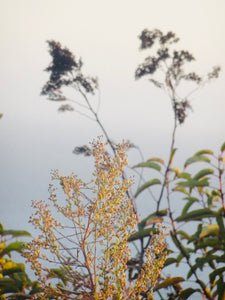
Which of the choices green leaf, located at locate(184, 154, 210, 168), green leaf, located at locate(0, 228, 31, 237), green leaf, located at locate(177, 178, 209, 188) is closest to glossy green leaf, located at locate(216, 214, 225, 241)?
green leaf, located at locate(177, 178, 209, 188)

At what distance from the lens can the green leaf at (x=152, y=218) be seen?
1883 mm

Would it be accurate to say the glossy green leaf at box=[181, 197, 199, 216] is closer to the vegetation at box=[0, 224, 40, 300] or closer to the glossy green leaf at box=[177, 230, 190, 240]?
the glossy green leaf at box=[177, 230, 190, 240]

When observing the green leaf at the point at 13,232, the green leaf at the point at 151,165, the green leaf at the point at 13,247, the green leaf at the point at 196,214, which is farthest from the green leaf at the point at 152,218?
the green leaf at the point at 13,232

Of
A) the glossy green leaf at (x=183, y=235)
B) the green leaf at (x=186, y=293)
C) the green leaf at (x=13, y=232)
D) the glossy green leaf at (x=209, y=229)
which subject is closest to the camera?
the glossy green leaf at (x=209, y=229)

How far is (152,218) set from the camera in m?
1.91

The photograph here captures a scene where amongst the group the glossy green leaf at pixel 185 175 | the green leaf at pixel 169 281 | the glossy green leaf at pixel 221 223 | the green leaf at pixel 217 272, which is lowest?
the green leaf at pixel 217 272

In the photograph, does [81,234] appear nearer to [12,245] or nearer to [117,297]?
[117,297]

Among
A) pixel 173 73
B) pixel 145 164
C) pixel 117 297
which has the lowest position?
pixel 117 297

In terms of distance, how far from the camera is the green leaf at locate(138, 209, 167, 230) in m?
1.88

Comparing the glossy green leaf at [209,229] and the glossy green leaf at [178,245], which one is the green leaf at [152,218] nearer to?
the glossy green leaf at [178,245]

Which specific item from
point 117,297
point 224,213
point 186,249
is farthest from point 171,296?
point 117,297

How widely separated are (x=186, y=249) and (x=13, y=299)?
0.89m

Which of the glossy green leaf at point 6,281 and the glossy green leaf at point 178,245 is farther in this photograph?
the glossy green leaf at point 6,281

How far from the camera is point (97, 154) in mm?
1477
